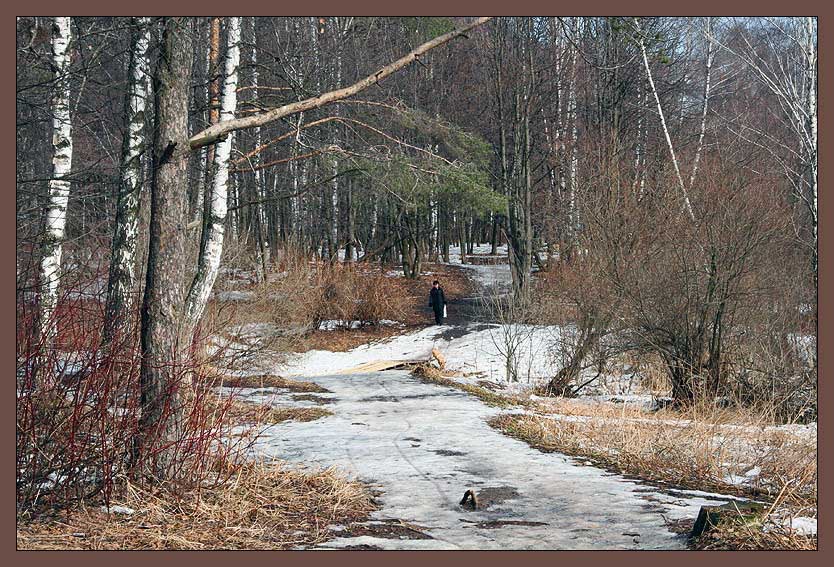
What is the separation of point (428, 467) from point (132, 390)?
333cm

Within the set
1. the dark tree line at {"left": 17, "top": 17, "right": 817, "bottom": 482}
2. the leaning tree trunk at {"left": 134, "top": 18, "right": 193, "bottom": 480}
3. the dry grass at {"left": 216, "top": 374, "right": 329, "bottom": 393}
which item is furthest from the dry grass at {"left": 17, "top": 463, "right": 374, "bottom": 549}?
the dry grass at {"left": 216, "top": 374, "right": 329, "bottom": 393}

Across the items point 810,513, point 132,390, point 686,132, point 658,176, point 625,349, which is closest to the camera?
point 810,513

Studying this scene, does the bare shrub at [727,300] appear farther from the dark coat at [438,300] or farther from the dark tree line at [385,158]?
the dark coat at [438,300]

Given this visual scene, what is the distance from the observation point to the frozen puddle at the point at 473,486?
20.0 feet

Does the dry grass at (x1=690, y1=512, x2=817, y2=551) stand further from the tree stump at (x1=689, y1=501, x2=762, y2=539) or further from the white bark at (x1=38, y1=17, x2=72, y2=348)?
the white bark at (x1=38, y1=17, x2=72, y2=348)

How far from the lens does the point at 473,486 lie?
25.7ft

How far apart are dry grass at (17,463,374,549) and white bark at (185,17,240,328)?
4437mm

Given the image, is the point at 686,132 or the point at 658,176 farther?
the point at 686,132

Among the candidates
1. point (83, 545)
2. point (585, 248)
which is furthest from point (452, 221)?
point (83, 545)

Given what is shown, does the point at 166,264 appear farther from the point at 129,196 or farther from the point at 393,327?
the point at 393,327

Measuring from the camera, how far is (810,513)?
6.09 meters

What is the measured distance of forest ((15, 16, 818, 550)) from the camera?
6.22m

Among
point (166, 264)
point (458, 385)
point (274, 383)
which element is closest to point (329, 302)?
point (274, 383)

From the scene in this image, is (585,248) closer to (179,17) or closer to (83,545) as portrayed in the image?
(179,17)
